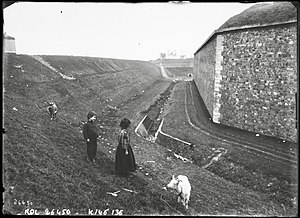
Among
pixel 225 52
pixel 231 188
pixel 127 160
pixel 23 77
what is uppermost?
pixel 225 52

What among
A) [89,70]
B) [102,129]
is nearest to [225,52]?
[102,129]

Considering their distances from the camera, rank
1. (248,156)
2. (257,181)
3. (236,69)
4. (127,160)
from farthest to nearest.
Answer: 1. (236,69)
2. (248,156)
3. (257,181)
4. (127,160)

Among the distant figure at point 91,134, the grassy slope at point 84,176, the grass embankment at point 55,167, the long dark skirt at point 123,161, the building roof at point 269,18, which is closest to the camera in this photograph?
the grass embankment at point 55,167

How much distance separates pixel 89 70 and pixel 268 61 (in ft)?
65.1

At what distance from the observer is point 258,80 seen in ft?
38.0

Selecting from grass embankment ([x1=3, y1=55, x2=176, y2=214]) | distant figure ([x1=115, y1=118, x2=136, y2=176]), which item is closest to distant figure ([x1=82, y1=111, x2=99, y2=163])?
grass embankment ([x1=3, y1=55, x2=176, y2=214])

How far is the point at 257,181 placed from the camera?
316 inches

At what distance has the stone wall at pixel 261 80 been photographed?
10.4 metres

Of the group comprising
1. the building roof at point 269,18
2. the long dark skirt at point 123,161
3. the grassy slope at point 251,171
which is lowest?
the grassy slope at point 251,171

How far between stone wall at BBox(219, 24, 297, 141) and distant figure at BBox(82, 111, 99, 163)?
7.34 m

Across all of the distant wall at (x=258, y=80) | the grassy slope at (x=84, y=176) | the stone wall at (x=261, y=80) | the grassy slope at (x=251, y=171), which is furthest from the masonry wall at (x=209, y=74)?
the grassy slope at (x=84, y=176)

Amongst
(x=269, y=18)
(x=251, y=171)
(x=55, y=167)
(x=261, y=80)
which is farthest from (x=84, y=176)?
(x=269, y=18)

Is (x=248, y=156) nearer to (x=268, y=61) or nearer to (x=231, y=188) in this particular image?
(x=231, y=188)

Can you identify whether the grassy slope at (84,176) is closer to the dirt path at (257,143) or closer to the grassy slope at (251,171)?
the grassy slope at (251,171)
